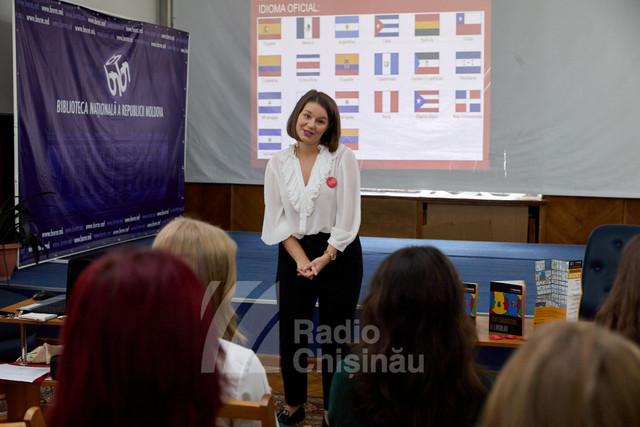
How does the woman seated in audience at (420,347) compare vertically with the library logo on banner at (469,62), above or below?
→ below

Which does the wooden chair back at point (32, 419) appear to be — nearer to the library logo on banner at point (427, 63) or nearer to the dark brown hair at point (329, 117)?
the dark brown hair at point (329, 117)

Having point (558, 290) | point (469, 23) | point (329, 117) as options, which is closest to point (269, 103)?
point (469, 23)

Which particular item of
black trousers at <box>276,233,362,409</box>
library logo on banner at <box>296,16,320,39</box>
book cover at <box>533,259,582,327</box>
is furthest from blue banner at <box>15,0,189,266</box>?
Answer: book cover at <box>533,259,582,327</box>

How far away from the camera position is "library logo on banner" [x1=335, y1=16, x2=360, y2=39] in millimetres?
6500

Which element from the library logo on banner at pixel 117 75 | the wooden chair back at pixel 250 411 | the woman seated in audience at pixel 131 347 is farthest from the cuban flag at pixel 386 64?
the woman seated in audience at pixel 131 347

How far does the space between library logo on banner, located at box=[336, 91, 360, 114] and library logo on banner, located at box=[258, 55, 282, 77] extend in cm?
65

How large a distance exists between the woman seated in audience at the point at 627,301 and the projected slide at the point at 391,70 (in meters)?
4.98

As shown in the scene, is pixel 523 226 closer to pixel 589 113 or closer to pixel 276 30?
pixel 589 113

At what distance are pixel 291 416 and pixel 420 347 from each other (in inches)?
68.5

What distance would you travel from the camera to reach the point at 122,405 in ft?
2.83

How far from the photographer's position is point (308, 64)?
6613mm

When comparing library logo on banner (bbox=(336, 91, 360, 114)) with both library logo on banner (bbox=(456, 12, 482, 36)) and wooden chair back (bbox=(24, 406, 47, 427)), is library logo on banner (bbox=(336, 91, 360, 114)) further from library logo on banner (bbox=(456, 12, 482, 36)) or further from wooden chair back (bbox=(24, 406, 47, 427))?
wooden chair back (bbox=(24, 406, 47, 427))

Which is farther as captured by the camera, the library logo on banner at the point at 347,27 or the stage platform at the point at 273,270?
the library logo on banner at the point at 347,27

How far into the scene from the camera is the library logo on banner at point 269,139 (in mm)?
6805
